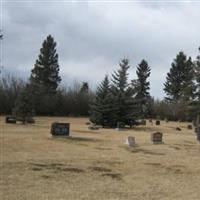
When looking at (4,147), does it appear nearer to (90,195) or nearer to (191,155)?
(191,155)

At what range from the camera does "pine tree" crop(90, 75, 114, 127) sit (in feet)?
185

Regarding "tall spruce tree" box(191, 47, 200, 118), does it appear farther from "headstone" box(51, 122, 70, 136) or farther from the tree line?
"headstone" box(51, 122, 70, 136)

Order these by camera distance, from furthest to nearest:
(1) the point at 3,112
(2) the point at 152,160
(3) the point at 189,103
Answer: (1) the point at 3,112 → (3) the point at 189,103 → (2) the point at 152,160

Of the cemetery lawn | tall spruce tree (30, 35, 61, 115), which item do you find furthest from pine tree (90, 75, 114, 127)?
tall spruce tree (30, 35, 61, 115)

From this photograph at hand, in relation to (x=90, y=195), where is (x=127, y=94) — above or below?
above

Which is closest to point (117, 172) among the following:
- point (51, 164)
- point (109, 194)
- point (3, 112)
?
point (51, 164)

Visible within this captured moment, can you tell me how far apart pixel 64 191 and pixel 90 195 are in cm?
76

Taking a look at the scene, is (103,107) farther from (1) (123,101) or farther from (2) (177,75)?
(2) (177,75)

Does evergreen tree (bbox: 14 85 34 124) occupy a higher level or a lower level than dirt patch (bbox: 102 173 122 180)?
higher

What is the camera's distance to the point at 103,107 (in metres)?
56.9

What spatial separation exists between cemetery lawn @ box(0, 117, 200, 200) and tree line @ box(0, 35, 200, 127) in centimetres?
2808

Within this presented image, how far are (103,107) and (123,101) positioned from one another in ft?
7.62

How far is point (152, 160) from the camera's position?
73.1ft

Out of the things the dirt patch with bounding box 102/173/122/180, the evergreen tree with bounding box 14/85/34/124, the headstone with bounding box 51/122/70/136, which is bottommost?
the dirt patch with bounding box 102/173/122/180
